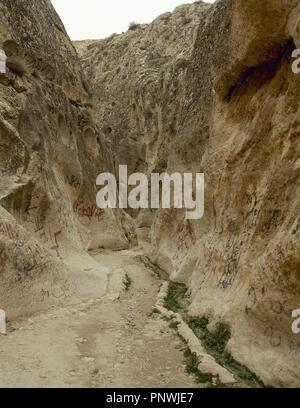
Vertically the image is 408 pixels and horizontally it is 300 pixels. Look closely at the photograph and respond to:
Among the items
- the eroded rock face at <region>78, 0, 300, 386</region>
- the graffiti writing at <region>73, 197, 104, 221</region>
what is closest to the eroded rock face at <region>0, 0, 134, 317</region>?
the graffiti writing at <region>73, 197, 104, 221</region>

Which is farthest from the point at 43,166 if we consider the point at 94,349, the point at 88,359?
the point at 88,359

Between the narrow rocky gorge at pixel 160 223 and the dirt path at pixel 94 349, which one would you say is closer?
the dirt path at pixel 94 349

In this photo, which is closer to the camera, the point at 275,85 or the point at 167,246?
the point at 275,85

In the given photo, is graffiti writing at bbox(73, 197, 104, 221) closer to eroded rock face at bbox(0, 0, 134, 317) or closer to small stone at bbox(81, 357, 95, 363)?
eroded rock face at bbox(0, 0, 134, 317)

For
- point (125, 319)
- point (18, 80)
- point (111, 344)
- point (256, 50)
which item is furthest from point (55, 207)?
point (256, 50)

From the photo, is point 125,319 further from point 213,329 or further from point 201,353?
point 201,353

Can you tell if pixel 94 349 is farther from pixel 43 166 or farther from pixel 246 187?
pixel 43 166

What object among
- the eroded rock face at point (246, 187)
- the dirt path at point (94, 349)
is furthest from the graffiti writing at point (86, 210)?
the dirt path at point (94, 349)

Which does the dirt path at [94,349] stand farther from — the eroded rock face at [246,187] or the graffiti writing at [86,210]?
→ the graffiti writing at [86,210]
